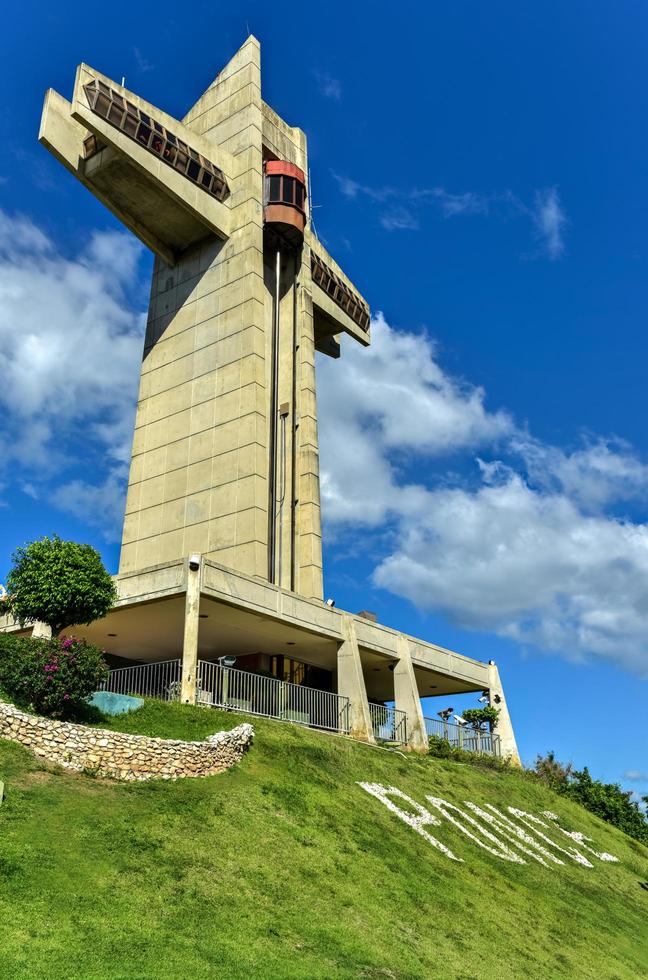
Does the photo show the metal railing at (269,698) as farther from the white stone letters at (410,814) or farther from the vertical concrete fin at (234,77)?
the vertical concrete fin at (234,77)

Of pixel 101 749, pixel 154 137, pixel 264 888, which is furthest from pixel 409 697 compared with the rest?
pixel 154 137

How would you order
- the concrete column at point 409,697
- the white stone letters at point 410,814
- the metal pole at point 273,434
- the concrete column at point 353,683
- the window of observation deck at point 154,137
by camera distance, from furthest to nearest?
1. the metal pole at point 273,434
2. the window of observation deck at point 154,137
3. the concrete column at point 409,697
4. the concrete column at point 353,683
5. the white stone letters at point 410,814

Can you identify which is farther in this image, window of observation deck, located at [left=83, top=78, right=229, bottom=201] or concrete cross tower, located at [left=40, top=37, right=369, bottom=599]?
concrete cross tower, located at [left=40, top=37, right=369, bottom=599]

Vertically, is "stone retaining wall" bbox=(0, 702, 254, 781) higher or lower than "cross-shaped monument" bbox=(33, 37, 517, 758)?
lower

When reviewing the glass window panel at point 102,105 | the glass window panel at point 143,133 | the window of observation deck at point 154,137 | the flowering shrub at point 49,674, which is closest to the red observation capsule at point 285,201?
the window of observation deck at point 154,137

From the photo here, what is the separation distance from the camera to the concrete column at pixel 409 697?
39.6 meters

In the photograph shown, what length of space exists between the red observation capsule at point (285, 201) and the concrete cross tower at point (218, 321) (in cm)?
8

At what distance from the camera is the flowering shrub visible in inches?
898

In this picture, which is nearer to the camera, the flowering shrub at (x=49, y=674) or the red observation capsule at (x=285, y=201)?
the flowering shrub at (x=49, y=674)

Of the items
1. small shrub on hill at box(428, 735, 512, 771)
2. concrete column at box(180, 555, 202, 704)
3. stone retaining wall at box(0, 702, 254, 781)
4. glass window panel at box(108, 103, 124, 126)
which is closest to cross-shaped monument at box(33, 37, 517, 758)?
glass window panel at box(108, 103, 124, 126)

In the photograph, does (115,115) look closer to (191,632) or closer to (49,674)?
(191,632)

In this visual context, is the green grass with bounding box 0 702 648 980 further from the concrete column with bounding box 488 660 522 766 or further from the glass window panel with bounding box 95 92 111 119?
the glass window panel with bounding box 95 92 111 119

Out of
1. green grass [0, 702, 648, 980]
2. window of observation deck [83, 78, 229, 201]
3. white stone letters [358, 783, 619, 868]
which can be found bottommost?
green grass [0, 702, 648, 980]

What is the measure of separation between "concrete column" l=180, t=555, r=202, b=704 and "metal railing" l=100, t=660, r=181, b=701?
153cm
